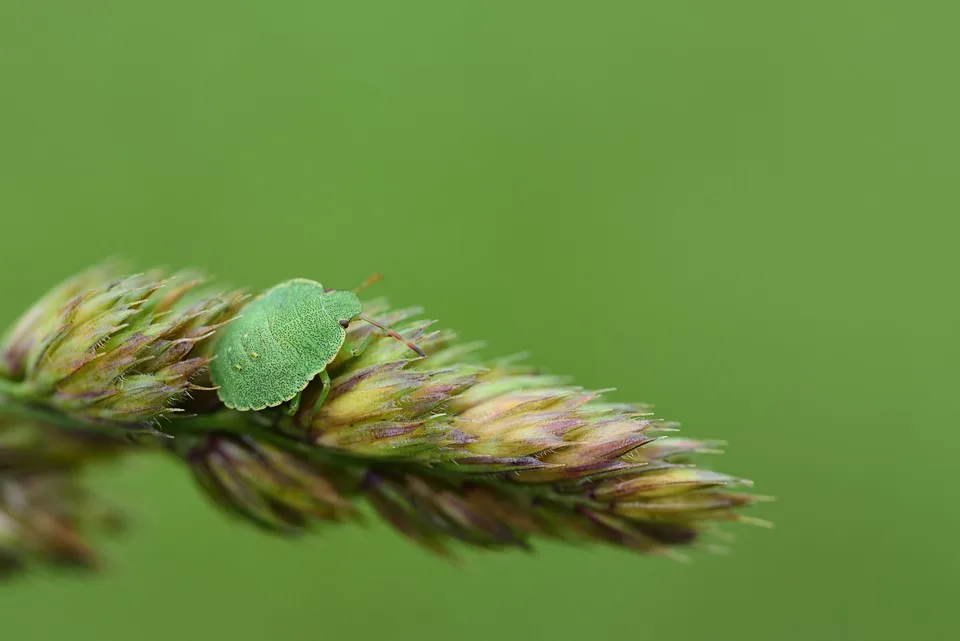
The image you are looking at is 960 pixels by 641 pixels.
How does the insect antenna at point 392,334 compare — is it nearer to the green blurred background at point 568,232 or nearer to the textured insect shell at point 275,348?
the textured insect shell at point 275,348

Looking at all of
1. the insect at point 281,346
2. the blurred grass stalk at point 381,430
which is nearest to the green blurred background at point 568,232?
the blurred grass stalk at point 381,430

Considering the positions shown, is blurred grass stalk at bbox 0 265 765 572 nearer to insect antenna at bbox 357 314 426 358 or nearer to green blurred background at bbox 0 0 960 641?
insect antenna at bbox 357 314 426 358

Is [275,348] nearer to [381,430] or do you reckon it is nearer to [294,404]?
[294,404]

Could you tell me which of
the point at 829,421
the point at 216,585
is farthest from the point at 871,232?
the point at 216,585

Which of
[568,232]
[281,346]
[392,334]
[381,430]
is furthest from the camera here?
[568,232]

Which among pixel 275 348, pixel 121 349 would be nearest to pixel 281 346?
pixel 275 348

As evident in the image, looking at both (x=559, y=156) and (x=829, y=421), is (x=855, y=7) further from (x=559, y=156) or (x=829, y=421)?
(x=829, y=421)
